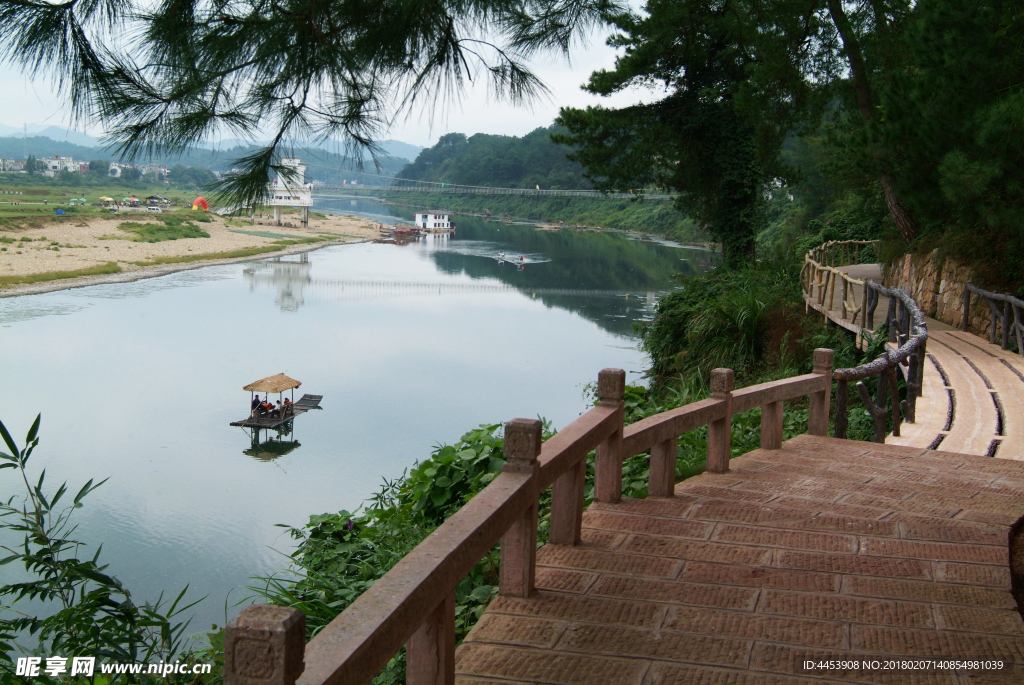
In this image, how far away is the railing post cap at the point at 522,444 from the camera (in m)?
2.76

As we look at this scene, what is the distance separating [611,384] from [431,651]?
1758mm

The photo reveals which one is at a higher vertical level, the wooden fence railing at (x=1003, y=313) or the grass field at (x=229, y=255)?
the wooden fence railing at (x=1003, y=313)

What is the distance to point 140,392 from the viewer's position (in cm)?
2256

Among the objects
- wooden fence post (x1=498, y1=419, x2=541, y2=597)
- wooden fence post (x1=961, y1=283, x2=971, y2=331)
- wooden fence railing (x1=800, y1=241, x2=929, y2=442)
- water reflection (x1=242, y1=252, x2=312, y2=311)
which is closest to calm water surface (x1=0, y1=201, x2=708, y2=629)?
water reflection (x1=242, y1=252, x2=312, y2=311)

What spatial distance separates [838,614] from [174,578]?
34.0 ft

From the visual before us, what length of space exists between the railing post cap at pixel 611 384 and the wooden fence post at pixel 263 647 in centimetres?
238

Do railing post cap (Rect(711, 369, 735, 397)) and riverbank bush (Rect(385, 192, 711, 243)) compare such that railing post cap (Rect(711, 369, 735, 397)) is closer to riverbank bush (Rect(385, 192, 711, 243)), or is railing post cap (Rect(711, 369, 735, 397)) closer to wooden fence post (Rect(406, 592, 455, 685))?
wooden fence post (Rect(406, 592, 455, 685))

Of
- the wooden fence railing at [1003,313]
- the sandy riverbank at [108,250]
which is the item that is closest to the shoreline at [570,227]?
the sandy riverbank at [108,250]

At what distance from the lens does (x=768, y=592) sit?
3.05 m

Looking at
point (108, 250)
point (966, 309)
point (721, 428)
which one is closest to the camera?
point (721, 428)

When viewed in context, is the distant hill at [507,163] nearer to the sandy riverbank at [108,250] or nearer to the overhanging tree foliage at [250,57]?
the sandy riverbank at [108,250]

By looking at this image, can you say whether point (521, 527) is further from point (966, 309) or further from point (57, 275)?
point (57, 275)

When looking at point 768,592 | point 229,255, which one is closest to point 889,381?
point 768,592

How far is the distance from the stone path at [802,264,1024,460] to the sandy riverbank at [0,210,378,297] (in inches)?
1197
